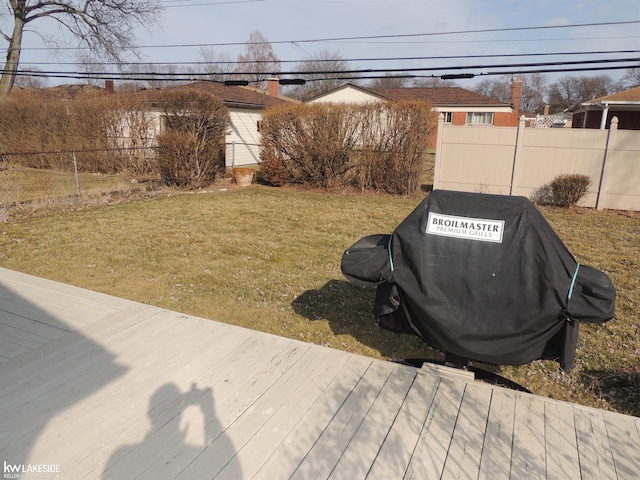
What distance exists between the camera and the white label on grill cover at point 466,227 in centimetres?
295

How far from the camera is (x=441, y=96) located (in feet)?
101

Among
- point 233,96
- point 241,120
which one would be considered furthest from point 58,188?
point 233,96

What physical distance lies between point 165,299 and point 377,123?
29.5 ft

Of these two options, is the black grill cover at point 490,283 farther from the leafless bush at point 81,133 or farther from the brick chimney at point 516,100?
the brick chimney at point 516,100

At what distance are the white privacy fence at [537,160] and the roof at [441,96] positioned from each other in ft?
56.0

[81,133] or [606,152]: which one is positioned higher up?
[81,133]

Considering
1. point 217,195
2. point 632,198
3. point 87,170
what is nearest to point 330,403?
point 217,195

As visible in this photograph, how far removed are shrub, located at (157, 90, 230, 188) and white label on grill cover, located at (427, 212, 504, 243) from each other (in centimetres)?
1058

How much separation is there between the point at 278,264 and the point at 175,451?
3.96 m

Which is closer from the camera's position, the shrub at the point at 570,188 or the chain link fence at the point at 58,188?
the chain link fence at the point at 58,188

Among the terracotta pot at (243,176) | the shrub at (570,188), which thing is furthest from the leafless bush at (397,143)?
the terracotta pot at (243,176)

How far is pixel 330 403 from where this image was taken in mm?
2885

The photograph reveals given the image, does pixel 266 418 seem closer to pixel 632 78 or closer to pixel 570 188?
pixel 570 188

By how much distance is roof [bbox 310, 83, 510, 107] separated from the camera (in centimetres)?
2861
